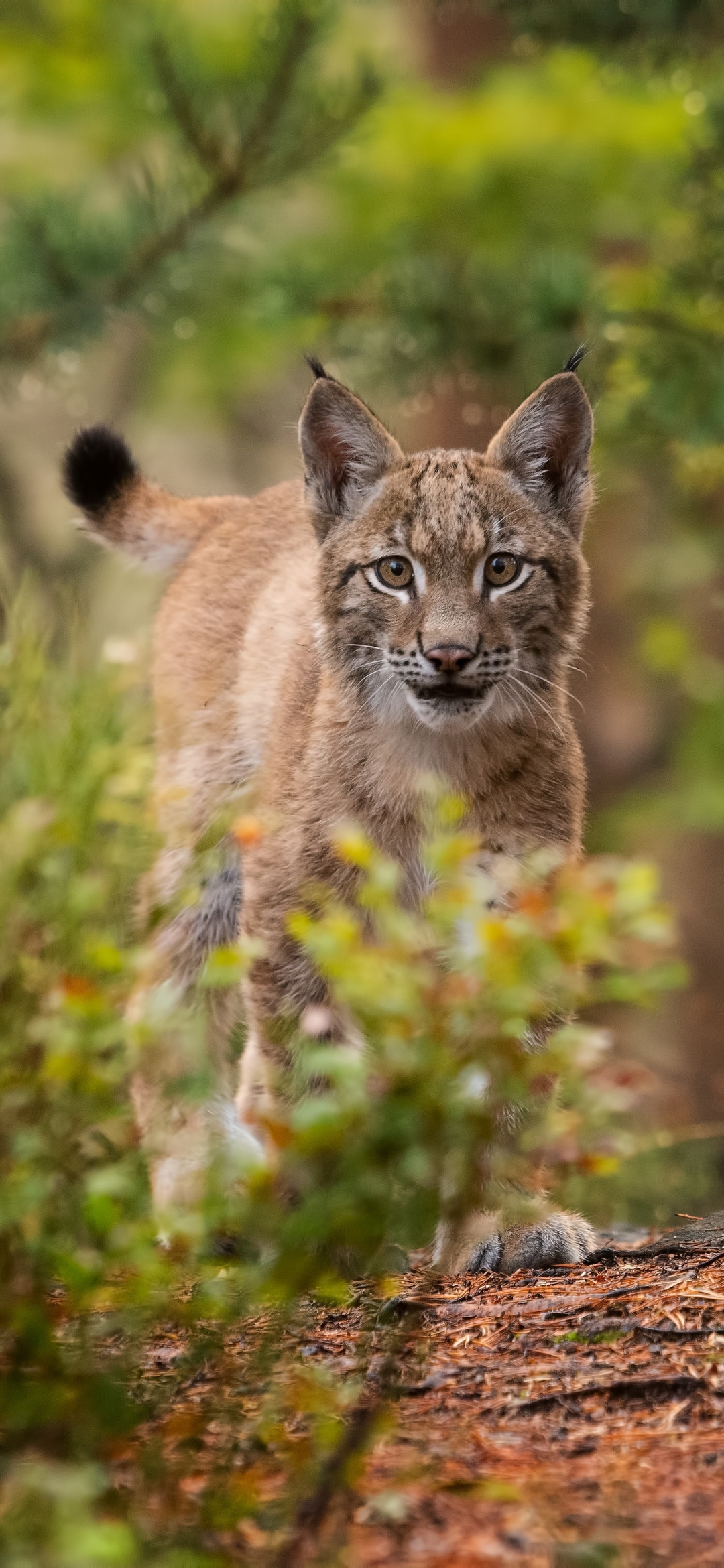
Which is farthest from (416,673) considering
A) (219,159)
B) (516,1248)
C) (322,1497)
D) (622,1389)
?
(219,159)

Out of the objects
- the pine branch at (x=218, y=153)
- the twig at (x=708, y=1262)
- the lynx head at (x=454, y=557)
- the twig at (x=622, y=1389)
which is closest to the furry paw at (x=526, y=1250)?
the twig at (x=708, y=1262)

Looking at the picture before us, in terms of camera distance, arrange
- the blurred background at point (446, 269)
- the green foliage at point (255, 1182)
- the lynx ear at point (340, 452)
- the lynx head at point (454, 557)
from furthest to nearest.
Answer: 1. the blurred background at point (446, 269)
2. the lynx ear at point (340, 452)
3. the lynx head at point (454, 557)
4. the green foliage at point (255, 1182)

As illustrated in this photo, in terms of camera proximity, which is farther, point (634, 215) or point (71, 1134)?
point (634, 215)

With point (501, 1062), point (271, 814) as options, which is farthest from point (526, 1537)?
point (271, 814)

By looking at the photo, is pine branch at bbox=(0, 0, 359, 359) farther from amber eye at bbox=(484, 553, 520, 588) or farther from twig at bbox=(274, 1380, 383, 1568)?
twig at bbox=(274, 1380, 383, 1568)

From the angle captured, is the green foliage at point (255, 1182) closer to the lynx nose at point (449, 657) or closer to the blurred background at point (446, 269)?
the lynx nose at point (449, 657)

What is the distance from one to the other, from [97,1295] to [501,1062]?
0.66 m

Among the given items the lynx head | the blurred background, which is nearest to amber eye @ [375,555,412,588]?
the lynx head

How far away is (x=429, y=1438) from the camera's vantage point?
2271 millimetres

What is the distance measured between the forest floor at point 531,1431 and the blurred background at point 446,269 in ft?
6.98

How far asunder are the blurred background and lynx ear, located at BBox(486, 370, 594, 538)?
68cm

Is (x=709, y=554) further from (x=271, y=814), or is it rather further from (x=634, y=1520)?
(x=634, y=1520)

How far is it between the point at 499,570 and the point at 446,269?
10.7ft

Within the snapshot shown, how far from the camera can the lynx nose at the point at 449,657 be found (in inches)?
135
